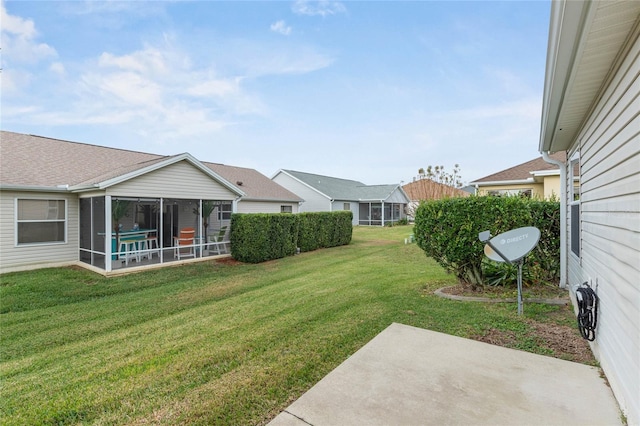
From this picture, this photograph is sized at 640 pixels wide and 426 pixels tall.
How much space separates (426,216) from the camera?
672 cm

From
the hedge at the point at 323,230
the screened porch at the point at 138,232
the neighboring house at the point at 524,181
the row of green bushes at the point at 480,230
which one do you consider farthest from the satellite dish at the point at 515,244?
the screened porch at the point at 138,232

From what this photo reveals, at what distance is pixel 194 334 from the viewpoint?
15.2 feet

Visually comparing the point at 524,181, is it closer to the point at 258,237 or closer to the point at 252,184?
the point at 258,237

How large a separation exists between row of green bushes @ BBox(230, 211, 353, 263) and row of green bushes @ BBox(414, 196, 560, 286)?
625 centimetres

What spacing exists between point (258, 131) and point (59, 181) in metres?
11.4

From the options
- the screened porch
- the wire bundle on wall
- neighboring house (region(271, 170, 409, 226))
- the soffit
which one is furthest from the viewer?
neighboring house (region(271, 170, 409, 226))

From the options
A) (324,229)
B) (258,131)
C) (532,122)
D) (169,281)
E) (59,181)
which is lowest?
(169,281)

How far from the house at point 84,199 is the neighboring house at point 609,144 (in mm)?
10273

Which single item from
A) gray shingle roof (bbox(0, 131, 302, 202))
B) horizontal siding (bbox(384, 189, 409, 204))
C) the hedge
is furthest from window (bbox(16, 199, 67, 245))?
horizontal siding (bbox(384, 189, 409, 204))

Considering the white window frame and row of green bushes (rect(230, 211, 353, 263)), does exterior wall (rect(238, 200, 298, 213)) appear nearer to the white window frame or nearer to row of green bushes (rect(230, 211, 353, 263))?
row of green bushes (rect(230, 211, 353, 263))

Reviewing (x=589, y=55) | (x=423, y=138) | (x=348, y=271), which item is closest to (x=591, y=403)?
(x=589, y=55)

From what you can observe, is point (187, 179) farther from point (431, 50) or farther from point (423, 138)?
point (423, 138)

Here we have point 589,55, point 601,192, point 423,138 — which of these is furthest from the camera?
point 423,138

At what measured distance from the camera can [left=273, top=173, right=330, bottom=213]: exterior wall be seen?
26.9 m
